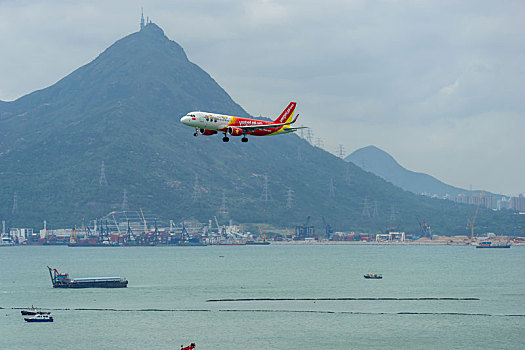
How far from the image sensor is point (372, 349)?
195 meters

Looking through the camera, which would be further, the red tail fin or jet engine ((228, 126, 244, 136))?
the red tail fin

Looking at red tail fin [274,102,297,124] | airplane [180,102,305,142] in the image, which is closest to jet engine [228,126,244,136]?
airplane [180,102,305,142]

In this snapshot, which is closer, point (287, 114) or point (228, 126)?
point (228, 126)

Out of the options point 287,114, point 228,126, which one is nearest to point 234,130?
point 228,126

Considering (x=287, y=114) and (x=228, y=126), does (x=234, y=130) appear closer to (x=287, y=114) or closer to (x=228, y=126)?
(x=228, y=126)

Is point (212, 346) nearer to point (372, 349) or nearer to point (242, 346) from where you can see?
point (242, 346)

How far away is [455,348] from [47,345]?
90.9 m

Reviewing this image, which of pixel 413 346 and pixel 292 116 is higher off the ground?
pixel 292 116

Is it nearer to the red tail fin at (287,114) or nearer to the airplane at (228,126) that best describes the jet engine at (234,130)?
the airplane at (228,126)

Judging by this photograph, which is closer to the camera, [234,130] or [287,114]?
[234,130]

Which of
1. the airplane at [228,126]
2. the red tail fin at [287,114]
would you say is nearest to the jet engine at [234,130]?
the airplane at [228,126]

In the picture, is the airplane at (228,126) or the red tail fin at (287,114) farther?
the red tail fin at (287,114)

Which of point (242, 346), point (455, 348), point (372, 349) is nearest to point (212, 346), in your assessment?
point (242, 346)

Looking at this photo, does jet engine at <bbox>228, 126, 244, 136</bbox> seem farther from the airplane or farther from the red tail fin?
the red tail fin
